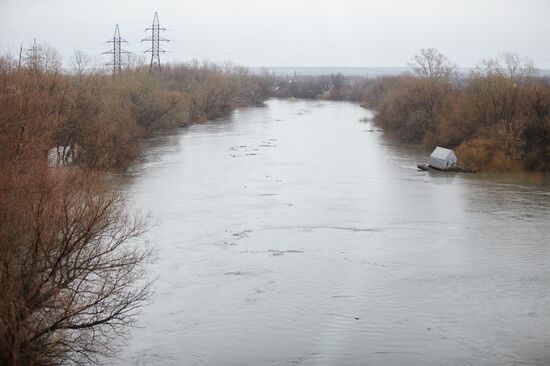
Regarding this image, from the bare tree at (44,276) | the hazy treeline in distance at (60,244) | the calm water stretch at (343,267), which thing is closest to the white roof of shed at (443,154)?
the calm water stretch at (343,267)

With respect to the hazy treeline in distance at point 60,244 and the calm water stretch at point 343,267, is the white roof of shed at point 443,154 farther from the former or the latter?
the hazy treeline in distance at point 60,244

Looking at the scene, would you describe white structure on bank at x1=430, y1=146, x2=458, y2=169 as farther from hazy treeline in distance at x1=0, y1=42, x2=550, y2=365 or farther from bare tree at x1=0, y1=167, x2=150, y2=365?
bare tree at x1=0, y1=167, x2=150, y2=365

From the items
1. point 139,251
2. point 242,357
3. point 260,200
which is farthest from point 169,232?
point 242,357

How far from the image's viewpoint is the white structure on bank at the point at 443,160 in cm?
2733

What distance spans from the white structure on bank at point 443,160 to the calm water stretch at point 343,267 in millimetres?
875

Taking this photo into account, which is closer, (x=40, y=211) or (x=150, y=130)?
(x=40, y=211)

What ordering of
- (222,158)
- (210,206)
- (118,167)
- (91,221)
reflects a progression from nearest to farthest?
(91,221)
(210,206)
(118,167)
(222,158)

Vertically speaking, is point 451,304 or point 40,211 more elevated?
point 40,211

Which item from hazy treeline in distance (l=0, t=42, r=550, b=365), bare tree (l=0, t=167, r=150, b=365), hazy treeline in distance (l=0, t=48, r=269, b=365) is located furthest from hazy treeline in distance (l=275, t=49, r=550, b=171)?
bare tree (l=0, t=167, r=150, b=365)

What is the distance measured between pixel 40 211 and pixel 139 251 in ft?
19.3

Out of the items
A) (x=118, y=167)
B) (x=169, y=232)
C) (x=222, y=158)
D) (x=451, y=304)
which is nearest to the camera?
(x=451, y=304)

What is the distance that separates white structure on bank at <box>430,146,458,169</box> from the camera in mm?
27328

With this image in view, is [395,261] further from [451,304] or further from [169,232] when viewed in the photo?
[169,232]

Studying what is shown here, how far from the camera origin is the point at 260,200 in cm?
2050
